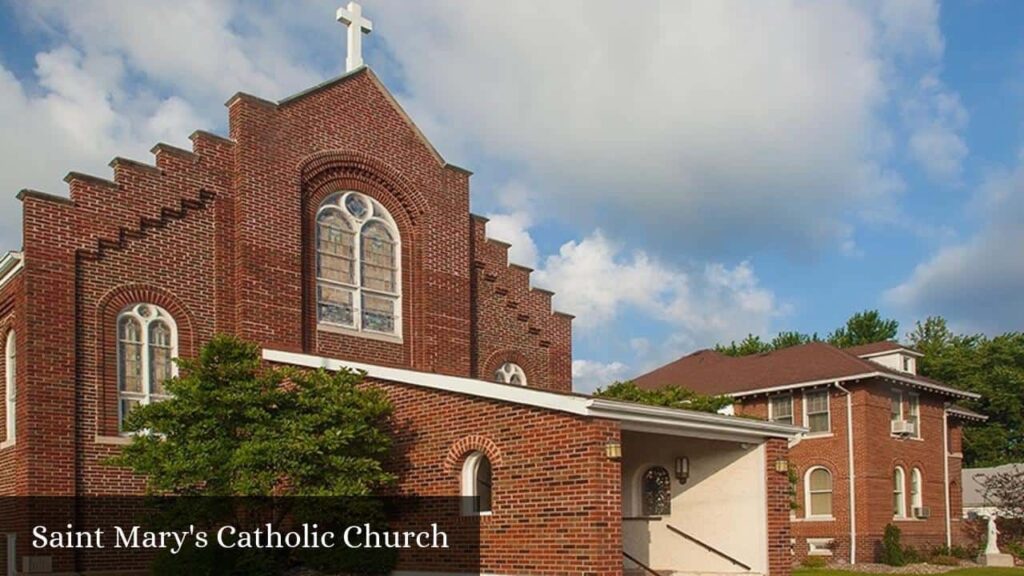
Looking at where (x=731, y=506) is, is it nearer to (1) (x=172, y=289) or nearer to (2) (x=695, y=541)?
(2) (x=695, y=541)

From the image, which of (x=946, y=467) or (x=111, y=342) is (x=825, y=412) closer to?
(x=946, y=467)

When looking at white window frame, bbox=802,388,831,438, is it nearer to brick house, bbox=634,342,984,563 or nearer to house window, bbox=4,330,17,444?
brick house, bbox=634,342,984,563

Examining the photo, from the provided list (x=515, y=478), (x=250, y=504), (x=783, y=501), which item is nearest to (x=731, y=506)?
(x=783, y=501)

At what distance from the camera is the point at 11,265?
55.6 feet

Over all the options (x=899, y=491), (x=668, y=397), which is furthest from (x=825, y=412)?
(x=668, y=397)

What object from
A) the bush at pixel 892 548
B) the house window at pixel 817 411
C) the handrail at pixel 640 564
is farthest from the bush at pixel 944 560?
the handrail at pixel 640 564

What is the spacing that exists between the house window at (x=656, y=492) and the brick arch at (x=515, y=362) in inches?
207

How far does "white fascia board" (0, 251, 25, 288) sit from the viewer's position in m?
16.6

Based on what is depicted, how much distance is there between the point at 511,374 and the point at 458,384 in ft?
26.5

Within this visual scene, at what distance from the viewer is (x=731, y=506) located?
55.6 ft

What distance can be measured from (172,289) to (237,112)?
3463 mm

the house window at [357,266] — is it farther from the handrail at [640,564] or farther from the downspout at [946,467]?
the downspout at [946,467]

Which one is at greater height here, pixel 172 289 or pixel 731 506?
pixel 172 289

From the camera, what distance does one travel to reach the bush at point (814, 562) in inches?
1277
